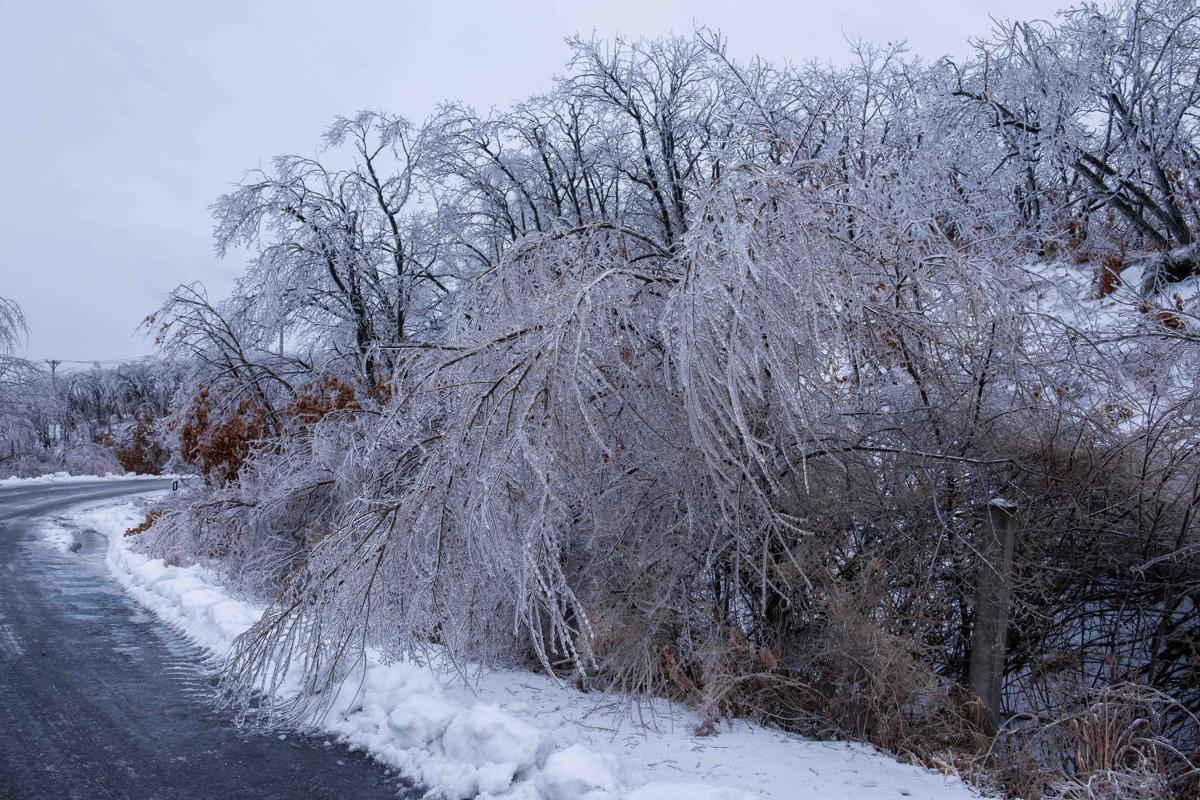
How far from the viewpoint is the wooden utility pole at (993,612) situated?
5.22m

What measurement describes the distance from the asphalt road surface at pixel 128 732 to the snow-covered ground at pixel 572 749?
11.7 inches

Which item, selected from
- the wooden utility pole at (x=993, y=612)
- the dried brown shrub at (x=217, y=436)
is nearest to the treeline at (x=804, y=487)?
the wooden utility pole at (x=993, y=612)

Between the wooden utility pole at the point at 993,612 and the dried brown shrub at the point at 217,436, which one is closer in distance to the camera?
the wooden utility pole at the point at 993,612

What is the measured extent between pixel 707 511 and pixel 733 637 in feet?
3.07

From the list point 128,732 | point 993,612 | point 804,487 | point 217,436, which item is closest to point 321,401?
point 217,436

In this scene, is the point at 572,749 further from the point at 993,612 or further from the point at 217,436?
the point at 217,436

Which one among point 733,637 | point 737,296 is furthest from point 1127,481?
point 737,296

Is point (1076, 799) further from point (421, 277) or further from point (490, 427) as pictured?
point (421, 277)

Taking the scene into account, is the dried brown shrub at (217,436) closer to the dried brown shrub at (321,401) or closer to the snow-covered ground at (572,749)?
the dried brown shrub at (321,401)

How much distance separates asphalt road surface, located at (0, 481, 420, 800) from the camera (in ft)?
14.2

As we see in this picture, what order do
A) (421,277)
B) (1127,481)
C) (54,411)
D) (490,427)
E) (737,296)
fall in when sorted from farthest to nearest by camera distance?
(54,411)
(421,277)
(1127,481)
(490,427)
(737,296)

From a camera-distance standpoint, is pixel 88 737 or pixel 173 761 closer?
pixel 173 761

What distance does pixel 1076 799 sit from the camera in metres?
4.30

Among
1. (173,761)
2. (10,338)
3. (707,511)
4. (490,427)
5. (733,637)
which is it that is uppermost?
(10,338)
